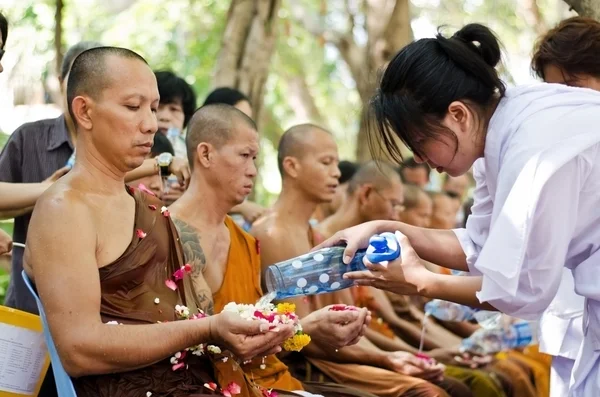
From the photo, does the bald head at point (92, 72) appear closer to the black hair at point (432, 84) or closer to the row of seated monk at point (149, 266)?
the row of seated monk at point (149, 266)

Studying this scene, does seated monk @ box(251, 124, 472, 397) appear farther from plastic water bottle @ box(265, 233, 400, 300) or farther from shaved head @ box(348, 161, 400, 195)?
plastic water bottle @ box(265, 233, 400, 300)

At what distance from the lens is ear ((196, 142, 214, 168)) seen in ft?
15.9

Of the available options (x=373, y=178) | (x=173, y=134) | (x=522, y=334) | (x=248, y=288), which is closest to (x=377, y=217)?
(x=373, y=178)

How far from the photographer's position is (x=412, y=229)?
3.82 metres

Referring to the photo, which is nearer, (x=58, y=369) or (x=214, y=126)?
(x=58, y=369)

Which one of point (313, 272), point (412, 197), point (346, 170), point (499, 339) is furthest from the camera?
point (346, 170)

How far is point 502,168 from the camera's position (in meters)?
3.09

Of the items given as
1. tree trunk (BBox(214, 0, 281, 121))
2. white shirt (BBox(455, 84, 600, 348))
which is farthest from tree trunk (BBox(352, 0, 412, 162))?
white shirt (BBox(455, 84, 600, 348))

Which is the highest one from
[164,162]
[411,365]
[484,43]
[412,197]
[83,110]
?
[484,43]

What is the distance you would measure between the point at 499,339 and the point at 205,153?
9.28ft

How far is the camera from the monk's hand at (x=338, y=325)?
4344 millimetres

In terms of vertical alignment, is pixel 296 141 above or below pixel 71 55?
below

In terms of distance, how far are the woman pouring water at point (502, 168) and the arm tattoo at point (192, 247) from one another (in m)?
0.91

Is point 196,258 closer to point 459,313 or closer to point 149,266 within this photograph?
point 149,266
